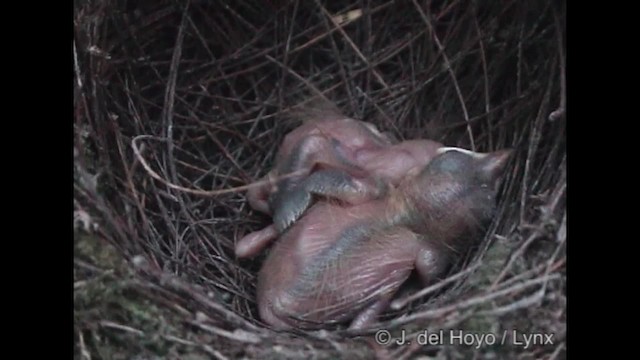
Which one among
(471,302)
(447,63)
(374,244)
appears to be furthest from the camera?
(447,63)

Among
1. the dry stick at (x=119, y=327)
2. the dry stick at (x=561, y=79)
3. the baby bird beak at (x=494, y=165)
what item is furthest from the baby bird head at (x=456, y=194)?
the dry stick at (x=119, y=327)

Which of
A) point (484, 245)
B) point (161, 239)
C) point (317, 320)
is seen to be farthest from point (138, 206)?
point (484, 245)

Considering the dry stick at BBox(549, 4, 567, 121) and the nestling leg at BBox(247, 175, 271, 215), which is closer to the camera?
the dry stick at BBox(549, 4, 567, 121)

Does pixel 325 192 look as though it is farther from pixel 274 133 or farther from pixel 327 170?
pixel 274 133

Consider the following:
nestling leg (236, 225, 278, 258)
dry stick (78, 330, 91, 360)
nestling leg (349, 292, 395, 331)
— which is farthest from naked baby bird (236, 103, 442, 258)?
dry stick (78, 330, 91, 360)

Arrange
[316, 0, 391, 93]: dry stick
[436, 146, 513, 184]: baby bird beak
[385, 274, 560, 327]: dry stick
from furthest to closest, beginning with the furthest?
[316, 0, 391, 93]: dry stick < [436, 146, 513, 184]: baby bird beak < [385, 274, 560, 327]: dry stick

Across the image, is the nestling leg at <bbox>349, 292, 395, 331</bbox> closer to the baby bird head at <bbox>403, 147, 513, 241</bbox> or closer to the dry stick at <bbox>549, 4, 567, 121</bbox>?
the baby bird head at <bbox>403, 147, 513, 241</bbox>

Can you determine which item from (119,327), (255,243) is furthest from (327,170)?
(119,327)
